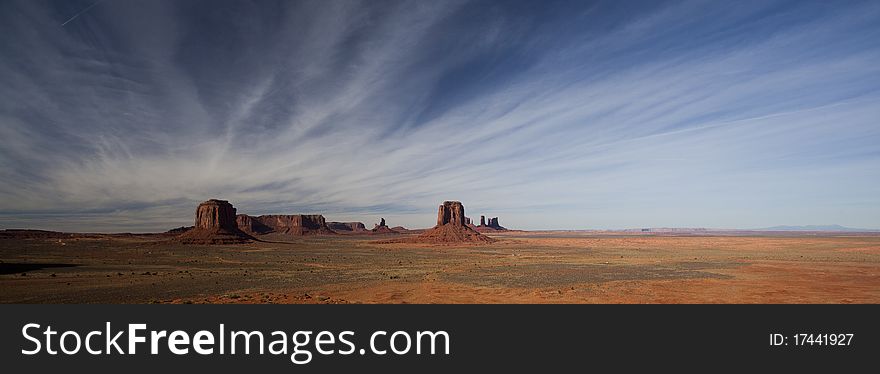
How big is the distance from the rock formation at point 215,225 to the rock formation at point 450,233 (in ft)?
155

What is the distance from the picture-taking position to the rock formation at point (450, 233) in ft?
384

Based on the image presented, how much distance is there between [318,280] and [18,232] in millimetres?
200681

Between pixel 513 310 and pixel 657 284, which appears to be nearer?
pixel 513 310

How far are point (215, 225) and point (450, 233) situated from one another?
71.1 meters

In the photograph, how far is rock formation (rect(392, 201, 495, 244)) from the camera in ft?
384

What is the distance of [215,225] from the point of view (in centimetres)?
11800

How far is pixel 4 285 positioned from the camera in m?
25.9

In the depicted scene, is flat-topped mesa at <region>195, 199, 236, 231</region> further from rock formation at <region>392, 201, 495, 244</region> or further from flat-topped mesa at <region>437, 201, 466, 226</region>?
flat-topped mesa at <region>437, 201, 466, 226</region>

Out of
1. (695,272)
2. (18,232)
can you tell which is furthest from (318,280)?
(18,232)

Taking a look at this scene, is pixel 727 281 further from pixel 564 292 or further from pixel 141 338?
pixel 141 338

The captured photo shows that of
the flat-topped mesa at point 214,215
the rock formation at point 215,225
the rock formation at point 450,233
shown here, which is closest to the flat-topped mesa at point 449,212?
the rock formation at point 450,233

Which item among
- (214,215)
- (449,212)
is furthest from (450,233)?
(214,215)

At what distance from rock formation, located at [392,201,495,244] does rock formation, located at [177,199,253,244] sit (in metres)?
47.3

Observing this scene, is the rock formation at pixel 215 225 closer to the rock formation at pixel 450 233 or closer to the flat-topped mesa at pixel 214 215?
the flat-topped mesa at pixel 214 215
